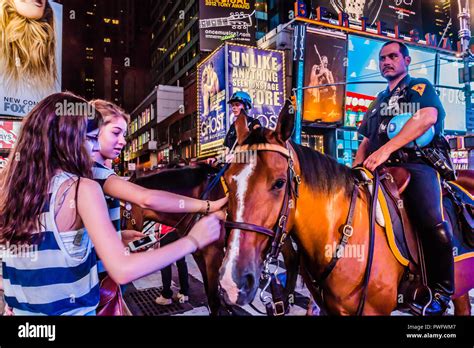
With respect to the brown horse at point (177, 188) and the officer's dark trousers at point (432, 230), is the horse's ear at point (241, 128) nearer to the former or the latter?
the officer's dark trousers at point (432, 230)

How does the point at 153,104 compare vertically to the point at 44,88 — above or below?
above

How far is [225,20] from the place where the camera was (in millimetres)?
17656

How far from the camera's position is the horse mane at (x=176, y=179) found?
4.36 m

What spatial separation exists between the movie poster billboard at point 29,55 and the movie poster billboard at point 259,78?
393 inches

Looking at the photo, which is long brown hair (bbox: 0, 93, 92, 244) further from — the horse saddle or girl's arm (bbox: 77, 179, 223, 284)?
the horse saddle

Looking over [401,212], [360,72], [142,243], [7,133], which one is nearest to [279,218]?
[142,243]

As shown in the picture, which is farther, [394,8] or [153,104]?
[153,104]

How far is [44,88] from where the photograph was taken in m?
10.9

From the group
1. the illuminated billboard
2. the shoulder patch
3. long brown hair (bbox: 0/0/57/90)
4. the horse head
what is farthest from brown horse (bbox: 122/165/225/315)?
the illuminated billboard

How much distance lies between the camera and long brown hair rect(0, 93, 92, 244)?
1.48 metres

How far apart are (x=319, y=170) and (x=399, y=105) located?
1.43m
